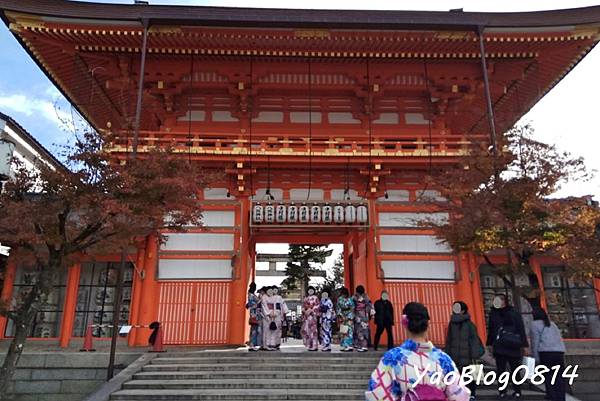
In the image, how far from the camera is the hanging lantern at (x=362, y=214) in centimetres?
1234

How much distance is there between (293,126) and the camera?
1408cm

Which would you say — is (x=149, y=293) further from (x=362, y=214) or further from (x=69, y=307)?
(x=362, y=214)

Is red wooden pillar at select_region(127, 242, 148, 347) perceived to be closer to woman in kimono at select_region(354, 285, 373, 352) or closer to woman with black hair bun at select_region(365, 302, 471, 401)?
woman in kimono at select_region(354, 285, 373, 352)

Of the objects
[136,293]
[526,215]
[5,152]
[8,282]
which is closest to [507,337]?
[526,215]

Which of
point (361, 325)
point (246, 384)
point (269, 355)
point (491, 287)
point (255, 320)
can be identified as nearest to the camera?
point (246, 384)

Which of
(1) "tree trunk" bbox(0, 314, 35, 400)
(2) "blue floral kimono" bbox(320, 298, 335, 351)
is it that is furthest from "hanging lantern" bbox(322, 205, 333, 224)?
(1) "tree trunk" bbox(0, 314, 35, 400)

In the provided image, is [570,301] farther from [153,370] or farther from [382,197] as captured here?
[153,370]

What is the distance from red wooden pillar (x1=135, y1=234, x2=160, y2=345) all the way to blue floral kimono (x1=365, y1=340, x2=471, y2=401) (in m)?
9.76

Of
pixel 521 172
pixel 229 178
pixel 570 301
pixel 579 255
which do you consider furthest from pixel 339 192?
pixel 570 301

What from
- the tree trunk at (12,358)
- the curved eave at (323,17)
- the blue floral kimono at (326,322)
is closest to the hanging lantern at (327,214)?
the blue floral kimono at (326,322)

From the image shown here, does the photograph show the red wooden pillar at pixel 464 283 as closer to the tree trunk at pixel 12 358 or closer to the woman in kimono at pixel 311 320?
the woman in kimono at pixel 311 320

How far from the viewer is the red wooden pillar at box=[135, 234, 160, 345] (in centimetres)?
1181

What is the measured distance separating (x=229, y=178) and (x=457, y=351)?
8.21m

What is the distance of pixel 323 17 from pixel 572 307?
36.0 feet
